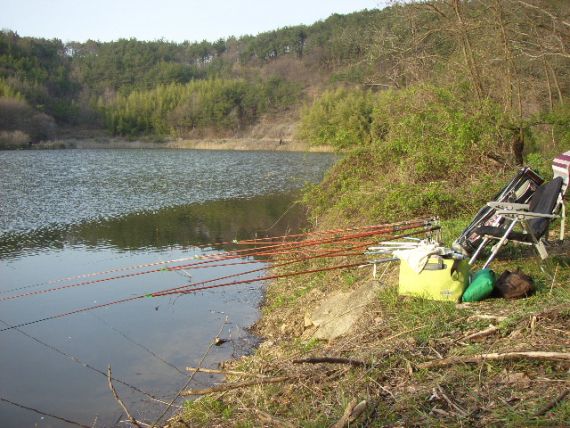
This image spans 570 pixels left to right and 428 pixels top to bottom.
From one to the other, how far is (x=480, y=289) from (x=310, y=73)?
326 ft

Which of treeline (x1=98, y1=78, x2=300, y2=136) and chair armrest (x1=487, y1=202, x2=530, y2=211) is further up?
treeline (x1=98, y1=78, x2=300, y2=136)

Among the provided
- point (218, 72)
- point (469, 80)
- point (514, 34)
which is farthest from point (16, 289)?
point (218, 72)

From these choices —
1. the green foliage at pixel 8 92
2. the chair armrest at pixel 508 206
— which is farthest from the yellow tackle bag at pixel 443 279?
the green foliage at pixel 8 92

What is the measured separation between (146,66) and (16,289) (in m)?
115

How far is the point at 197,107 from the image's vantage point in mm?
83688

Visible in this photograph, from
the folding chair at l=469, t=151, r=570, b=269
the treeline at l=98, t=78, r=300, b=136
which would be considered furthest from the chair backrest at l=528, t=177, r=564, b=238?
the treeline at l=98, t=78, r=300, b=136

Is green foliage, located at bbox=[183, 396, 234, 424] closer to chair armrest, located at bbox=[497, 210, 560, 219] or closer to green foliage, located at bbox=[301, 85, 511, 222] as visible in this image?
chair armrest, located at bbox=[497, 210, 560, 219]

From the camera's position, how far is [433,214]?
9.26 meters

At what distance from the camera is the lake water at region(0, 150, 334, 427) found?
6031mm

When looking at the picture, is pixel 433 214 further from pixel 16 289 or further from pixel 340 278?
pixel 16 289

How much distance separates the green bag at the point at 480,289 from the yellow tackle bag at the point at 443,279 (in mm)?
61

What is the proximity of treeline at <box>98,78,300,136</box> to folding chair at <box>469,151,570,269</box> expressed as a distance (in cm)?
7773

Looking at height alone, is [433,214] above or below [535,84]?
below

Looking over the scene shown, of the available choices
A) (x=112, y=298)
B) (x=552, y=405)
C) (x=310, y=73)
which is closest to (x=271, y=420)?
(x=552, y=405)
